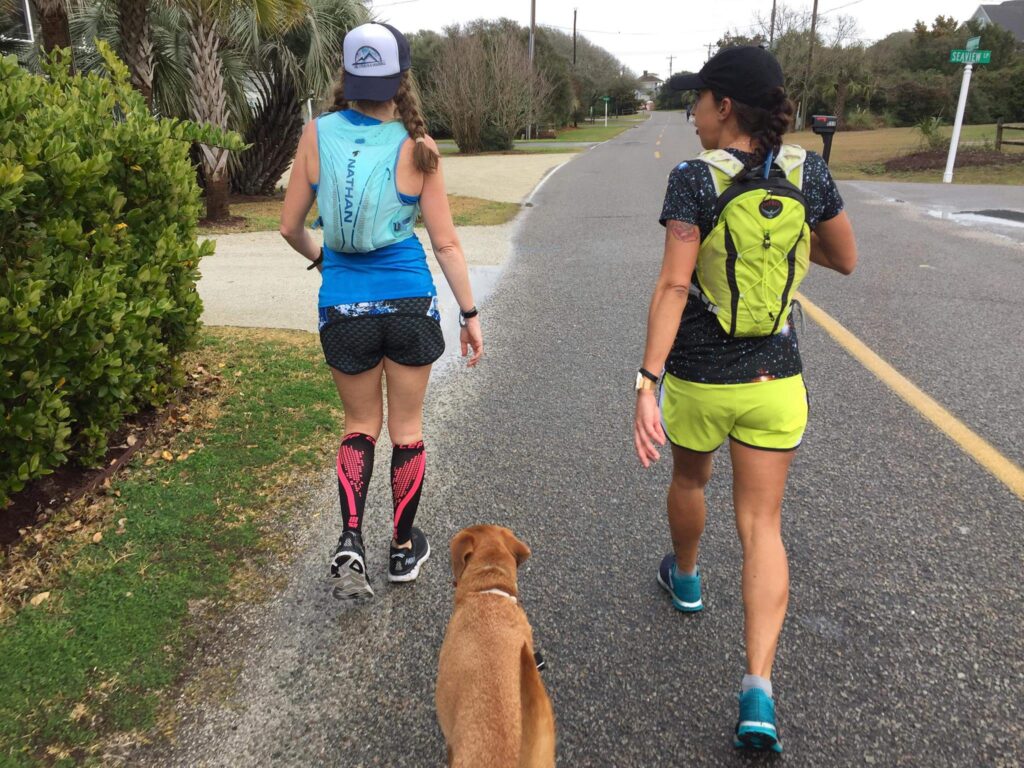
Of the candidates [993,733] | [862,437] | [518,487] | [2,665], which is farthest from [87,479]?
[862,437]

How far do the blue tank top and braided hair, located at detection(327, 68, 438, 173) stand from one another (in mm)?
143

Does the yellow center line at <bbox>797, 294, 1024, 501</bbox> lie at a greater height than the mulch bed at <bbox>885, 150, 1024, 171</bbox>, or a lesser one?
lesser

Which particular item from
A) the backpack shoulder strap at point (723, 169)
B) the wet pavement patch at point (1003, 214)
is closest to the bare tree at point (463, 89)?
the wet pavement patch at point (1003, 214)

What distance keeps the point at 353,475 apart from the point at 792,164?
70.9 inches

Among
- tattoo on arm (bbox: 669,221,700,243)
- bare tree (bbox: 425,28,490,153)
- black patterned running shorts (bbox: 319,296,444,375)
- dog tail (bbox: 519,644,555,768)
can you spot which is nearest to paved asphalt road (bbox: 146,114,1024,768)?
dog tail (bbox: 519,644,555,768)

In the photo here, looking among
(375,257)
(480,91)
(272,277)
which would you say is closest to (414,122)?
(375,257)

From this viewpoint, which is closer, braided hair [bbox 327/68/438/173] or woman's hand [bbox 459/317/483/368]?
braided hair [bbox 327/68/438/173]

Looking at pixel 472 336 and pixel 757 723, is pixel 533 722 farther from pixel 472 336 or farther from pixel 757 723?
pixel 472 336

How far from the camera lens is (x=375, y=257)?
8.17ft

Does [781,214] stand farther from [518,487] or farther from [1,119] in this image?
[1,119]

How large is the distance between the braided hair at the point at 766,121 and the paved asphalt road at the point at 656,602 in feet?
5.27

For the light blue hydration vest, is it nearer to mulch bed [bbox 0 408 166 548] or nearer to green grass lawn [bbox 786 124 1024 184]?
mulch bed [bbox 0 408 166 548]

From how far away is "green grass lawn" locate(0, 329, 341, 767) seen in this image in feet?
7.08

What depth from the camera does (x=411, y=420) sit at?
2781 millimetres
